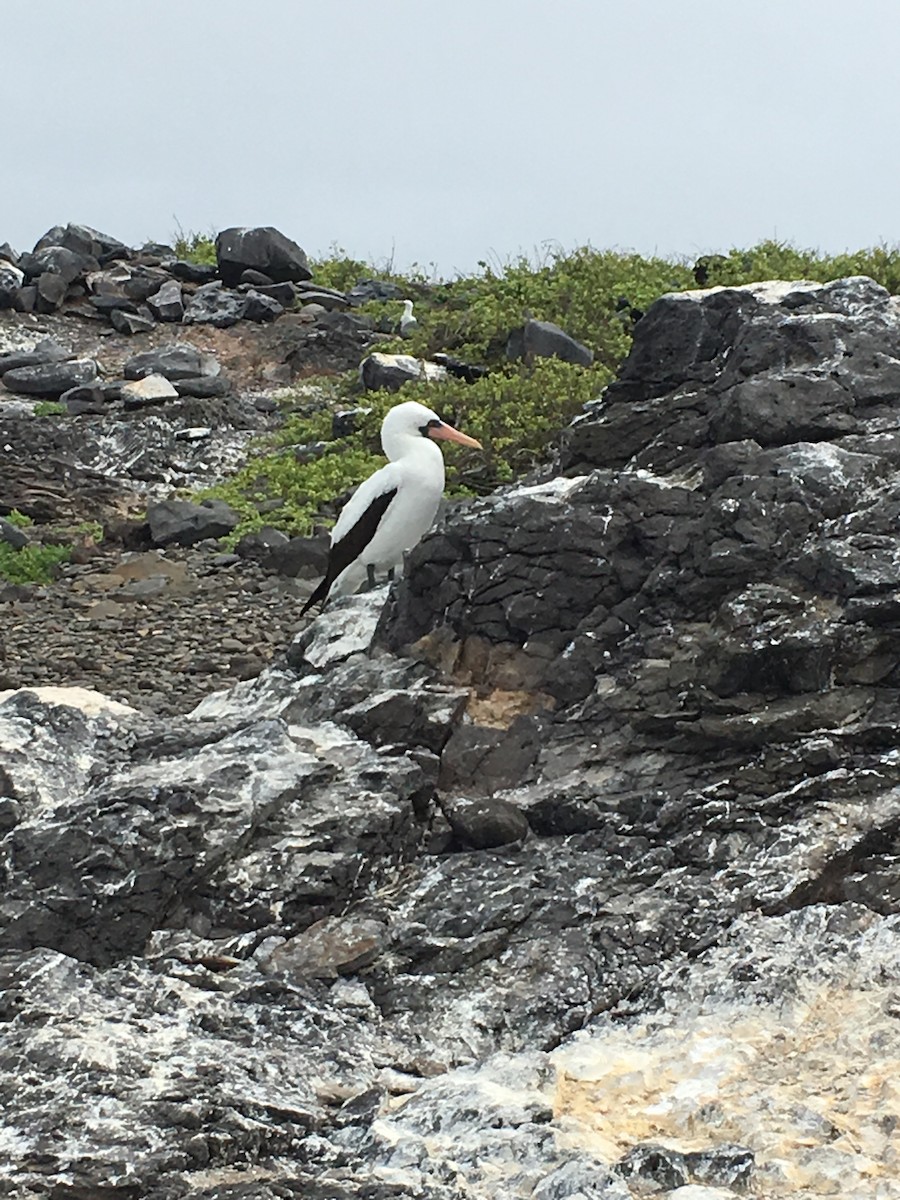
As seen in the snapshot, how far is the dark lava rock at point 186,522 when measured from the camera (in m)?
13.3

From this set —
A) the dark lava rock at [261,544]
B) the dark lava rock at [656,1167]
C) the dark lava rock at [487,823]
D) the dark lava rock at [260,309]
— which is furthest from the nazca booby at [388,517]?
the dark lava rock at [260,309]

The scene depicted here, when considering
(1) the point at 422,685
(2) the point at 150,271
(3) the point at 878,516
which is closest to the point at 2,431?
(2) the point at 150,271

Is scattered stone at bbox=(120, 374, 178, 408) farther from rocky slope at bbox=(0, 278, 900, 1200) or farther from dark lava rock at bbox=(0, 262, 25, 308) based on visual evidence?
rocky slope at bbox=(0, 278, 900, 1200)

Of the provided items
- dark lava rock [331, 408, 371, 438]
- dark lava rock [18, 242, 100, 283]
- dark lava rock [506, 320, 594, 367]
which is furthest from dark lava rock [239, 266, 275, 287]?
dark lava rock [331, 408, 371, 438]

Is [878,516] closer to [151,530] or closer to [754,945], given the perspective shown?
[754,945]

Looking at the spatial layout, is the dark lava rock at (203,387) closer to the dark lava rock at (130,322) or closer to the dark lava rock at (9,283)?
the dark lava rock at (130,322)

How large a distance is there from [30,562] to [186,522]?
4.89 ft

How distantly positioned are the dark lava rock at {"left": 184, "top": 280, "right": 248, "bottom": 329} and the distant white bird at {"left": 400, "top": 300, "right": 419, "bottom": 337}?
2394 mm

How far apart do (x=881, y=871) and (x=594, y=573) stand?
1.66 metres

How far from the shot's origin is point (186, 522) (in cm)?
1338

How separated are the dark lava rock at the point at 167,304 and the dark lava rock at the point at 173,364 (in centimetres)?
221

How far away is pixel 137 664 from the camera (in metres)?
10.5

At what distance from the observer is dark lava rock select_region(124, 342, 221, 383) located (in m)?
18.6

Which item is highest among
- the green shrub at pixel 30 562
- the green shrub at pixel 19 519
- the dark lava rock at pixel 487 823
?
the green shrub at pixel 19 519
